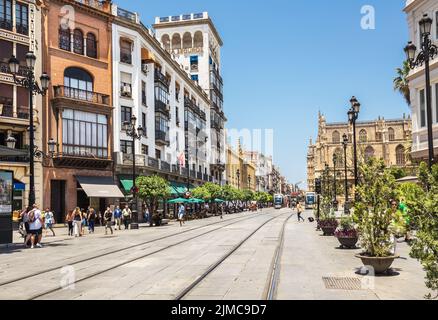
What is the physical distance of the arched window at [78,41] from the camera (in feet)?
129

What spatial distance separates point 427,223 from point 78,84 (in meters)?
36.0

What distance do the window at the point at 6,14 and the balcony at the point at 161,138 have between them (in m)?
20.0

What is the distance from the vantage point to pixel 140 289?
927cm

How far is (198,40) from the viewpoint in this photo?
260 feet

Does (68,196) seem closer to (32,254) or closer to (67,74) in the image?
(67,74)

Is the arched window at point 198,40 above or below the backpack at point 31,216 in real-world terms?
above

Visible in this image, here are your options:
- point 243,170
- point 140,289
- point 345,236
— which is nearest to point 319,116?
point 243,170

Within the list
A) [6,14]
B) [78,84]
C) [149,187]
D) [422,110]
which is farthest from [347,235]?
[78,84]

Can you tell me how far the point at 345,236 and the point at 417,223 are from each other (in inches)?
346

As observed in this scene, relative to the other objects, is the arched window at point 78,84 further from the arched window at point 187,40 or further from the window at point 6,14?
the arched window at point 187,40

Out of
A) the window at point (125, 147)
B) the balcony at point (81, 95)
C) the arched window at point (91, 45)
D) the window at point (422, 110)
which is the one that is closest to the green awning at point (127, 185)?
the window at point (125, 147)

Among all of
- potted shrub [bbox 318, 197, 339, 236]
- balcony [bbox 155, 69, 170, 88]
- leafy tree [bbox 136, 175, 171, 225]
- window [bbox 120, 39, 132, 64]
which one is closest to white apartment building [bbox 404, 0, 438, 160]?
potted shrub [bbox 318, 197, 339, 236]

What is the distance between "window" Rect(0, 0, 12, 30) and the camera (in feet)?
107

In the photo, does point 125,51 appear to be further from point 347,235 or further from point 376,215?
point 376,215
